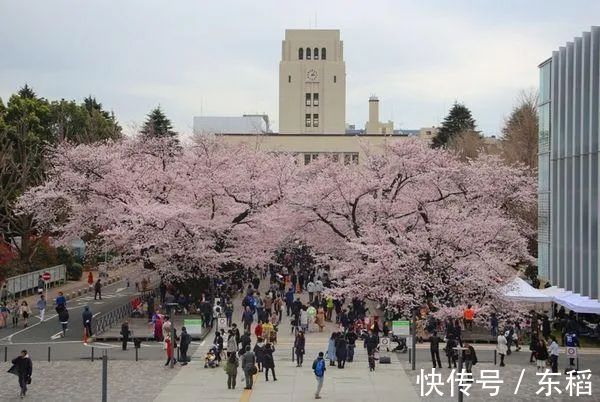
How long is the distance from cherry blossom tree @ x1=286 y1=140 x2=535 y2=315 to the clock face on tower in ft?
265

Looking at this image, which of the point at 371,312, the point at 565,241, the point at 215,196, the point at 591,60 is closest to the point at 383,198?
the point at 371,312

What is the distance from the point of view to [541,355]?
84.7 feet

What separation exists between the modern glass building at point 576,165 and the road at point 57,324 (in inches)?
725

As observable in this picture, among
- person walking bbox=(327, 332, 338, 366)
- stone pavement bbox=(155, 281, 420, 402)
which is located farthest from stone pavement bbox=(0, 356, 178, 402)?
person walking bbox=(327, 332, 338, 366)

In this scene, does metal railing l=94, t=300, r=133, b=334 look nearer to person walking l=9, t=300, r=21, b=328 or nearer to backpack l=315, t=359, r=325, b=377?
person walking l=9, t=300, r=21, b=328

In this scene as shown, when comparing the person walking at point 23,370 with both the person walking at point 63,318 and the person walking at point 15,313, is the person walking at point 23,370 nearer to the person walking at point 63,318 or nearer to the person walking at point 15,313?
the person walking at point 63,318

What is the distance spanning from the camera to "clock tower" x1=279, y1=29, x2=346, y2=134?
128 m

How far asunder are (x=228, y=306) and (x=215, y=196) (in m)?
8.73

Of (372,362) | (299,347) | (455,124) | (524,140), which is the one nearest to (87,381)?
(299,347)

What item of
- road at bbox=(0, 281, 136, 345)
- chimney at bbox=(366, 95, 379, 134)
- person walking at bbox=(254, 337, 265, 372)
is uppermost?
chimney at bbox=(366, 95, 379, 134)

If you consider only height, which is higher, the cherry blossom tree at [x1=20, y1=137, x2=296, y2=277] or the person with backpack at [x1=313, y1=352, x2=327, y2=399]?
the cherry blossom tree at [x1=20, y1=137, x2=296, y2=277]

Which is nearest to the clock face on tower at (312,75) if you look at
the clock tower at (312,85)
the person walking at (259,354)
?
the clock tower at (312,85)

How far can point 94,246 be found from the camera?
4503 centimetres

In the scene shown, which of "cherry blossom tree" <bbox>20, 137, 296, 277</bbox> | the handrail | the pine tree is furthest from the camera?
the pine tree
